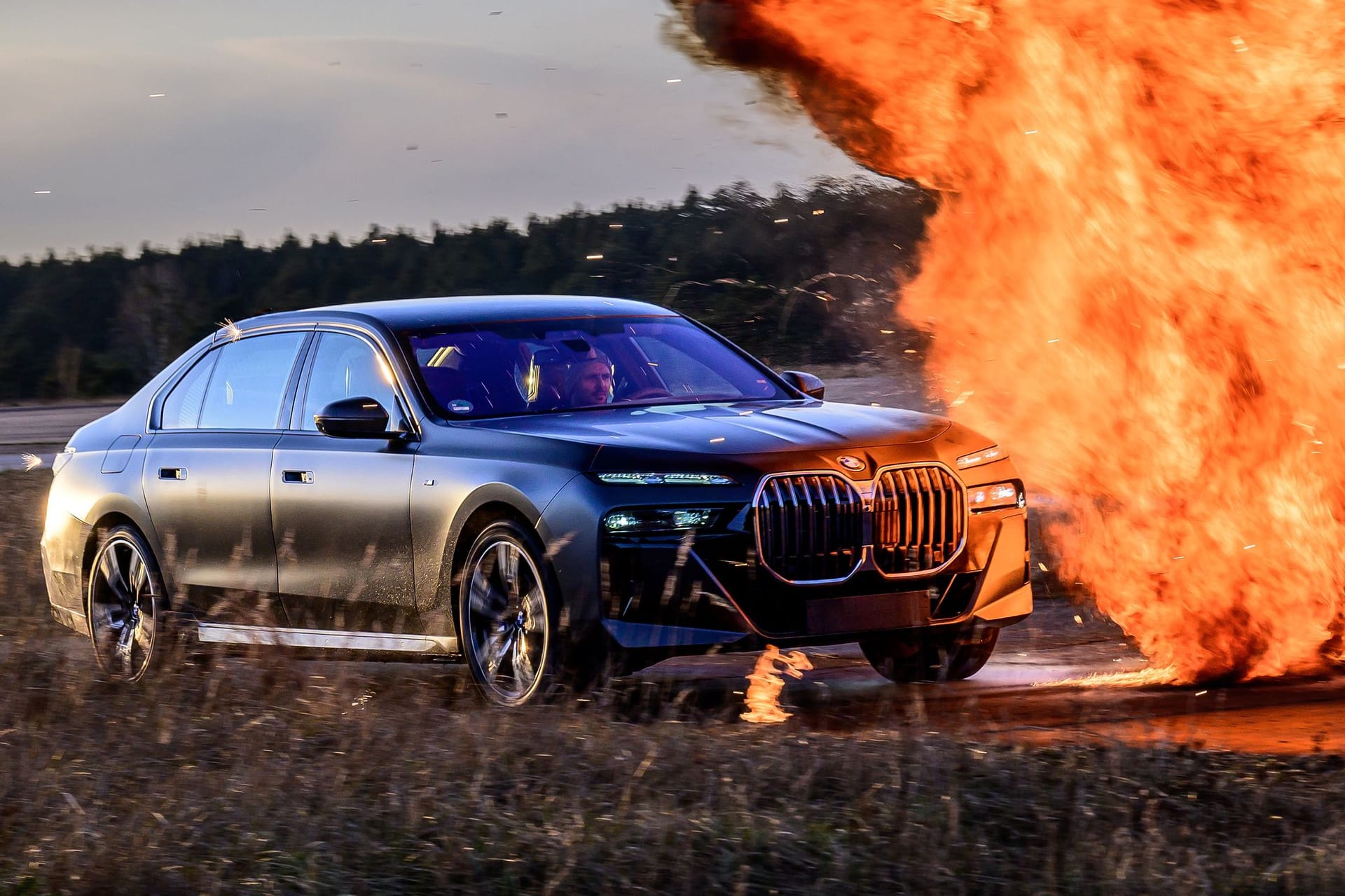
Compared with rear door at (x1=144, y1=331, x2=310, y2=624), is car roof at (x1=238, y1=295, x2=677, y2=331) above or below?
above

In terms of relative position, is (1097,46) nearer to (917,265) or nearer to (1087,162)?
(1087,162)

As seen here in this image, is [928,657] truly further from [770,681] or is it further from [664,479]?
Result: [664,479]

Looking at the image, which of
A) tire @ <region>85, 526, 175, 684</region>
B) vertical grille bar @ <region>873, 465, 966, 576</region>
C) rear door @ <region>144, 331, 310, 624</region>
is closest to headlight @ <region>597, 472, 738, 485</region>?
vertical grille bar @ <region>873, 465, 966, 576</region>

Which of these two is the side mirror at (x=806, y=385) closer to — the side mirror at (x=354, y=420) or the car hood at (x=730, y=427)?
the car hood at (x=730, y=427)

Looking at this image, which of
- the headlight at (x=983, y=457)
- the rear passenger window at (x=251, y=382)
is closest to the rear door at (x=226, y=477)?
the rear passenger window at (x=251, y=382)

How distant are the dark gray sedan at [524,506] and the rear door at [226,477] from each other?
0.05 feet

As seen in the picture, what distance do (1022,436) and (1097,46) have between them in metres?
1.87

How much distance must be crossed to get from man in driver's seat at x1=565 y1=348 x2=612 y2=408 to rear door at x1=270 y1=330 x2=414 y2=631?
2.42 feet

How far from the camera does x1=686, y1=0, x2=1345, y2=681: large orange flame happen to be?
8.70m

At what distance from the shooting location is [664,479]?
7.49 m

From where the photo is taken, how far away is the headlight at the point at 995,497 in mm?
8023

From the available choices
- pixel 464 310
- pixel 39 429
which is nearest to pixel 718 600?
pixel 464 310

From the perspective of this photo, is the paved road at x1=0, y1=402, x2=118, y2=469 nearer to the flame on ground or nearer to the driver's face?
the flame on ground

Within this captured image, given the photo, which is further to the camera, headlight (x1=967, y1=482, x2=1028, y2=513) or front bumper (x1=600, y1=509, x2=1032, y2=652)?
headlight (x1=967, y1=482, x2=1028, y2=513)
